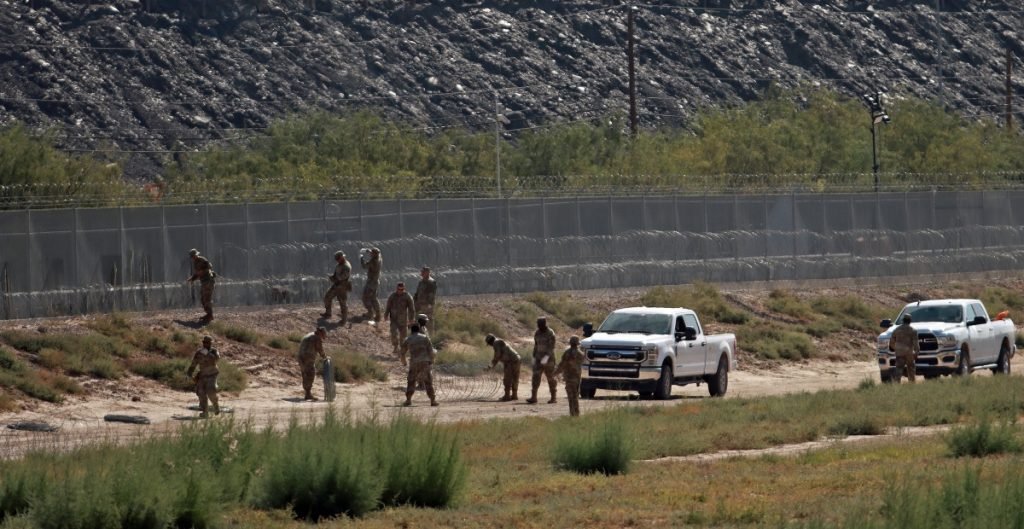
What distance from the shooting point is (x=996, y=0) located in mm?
130250

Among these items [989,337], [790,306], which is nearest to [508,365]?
[989,337]

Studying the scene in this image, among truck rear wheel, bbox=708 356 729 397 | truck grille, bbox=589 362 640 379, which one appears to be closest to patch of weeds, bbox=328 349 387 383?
truck grille, bbox=589 362 640 379

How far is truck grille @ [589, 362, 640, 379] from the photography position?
30547mm

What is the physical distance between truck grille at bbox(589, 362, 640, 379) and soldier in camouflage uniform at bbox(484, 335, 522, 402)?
131 centimetres

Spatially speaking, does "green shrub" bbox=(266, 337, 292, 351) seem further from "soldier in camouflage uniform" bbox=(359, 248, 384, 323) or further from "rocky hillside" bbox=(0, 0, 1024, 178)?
"rocky hillside" bbox=(0, 0, 1024, 178)

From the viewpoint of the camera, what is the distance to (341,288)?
119 feet

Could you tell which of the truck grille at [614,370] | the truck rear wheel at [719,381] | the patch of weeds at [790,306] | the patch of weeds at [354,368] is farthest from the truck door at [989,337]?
the patch of weeds at [790,306]

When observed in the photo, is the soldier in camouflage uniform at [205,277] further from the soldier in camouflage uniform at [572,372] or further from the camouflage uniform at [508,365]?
the soldier in camouflage uniform at [572,372]

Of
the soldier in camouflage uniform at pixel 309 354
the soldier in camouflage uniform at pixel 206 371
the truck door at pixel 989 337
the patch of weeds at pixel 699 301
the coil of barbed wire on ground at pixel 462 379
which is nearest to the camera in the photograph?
the soldier in camouflage uniform at pixel 206 371

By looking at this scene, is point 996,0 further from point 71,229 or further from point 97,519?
point 97,519

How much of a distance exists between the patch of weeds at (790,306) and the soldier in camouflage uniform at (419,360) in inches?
857

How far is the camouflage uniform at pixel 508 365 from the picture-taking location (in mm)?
30141

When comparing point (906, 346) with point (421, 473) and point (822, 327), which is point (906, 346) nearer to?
point (822, 327)

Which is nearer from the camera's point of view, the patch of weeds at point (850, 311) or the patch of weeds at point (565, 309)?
the patch of weeds at point (565, 309)
